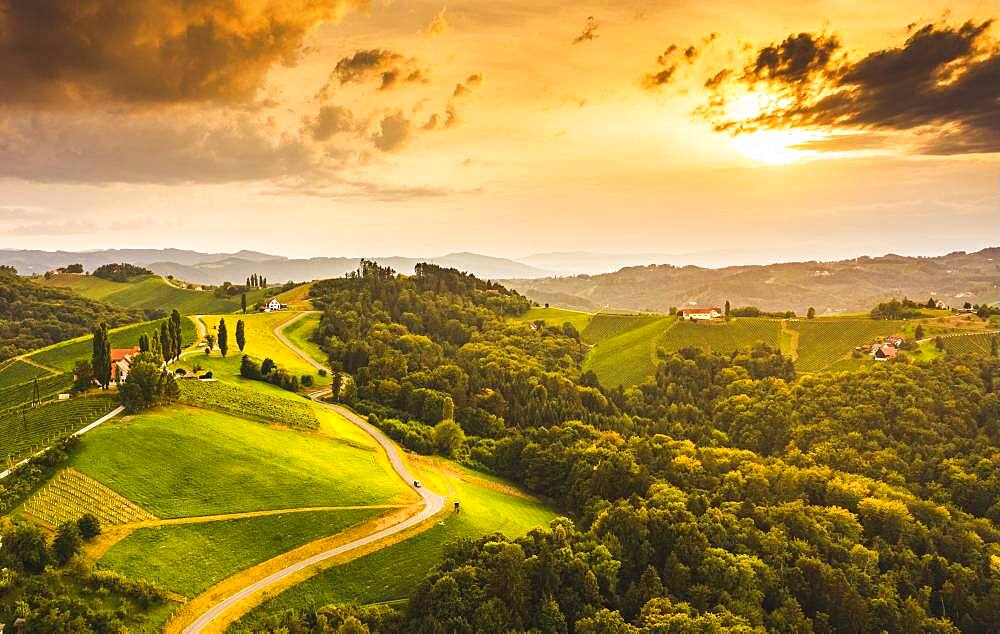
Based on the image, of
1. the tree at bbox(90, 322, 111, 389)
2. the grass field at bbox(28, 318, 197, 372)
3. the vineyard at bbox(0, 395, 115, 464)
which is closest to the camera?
the vineyard at bbox(0, 395, 115, 464)

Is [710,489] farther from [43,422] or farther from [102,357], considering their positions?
[43,422]

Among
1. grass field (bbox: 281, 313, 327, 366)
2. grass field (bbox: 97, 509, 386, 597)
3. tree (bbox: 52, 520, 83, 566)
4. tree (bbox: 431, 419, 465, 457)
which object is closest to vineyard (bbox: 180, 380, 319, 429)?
tree (bbox: 431, 419, 465, 457)

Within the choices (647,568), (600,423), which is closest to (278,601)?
(647,568)

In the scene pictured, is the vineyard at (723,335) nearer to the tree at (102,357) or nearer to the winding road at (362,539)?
the winding road at (362,539)

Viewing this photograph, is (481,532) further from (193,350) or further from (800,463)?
(193,350)

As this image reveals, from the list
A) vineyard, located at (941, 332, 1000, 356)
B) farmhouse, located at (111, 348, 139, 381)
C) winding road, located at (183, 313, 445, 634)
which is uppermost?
farmhouse, located at (111, 348, 139, 381)

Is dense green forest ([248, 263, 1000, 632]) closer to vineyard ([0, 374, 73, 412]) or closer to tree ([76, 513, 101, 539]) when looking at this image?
tree ([76, 513, 101, 539])
